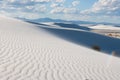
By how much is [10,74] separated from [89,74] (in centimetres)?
253

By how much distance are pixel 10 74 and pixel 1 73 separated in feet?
0.71

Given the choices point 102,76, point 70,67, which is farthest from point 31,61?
point 102,76

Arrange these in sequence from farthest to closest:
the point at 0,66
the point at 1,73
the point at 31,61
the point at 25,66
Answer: the point at 31,61
the point at 25,66
the point at 0,66
the point at 1,73

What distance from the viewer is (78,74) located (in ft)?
23.9

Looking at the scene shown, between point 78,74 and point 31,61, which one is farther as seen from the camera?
point 31,61

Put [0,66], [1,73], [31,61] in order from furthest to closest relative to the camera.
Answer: [31,61] < [0,66] < [1,73]

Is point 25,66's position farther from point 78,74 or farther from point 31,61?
point 78,74

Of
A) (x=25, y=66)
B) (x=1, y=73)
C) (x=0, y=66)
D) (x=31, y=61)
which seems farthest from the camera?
(x=31, y=61)

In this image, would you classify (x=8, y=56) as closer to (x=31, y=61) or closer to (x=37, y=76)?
(x=31, y=61)

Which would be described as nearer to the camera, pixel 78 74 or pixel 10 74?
pixel 10 74

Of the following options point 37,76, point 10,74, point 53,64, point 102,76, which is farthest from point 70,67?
point 10,74

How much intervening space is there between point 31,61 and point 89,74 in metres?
1.91

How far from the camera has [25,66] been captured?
7270 mm

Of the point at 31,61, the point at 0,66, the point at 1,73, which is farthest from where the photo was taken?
the point at 31,61
